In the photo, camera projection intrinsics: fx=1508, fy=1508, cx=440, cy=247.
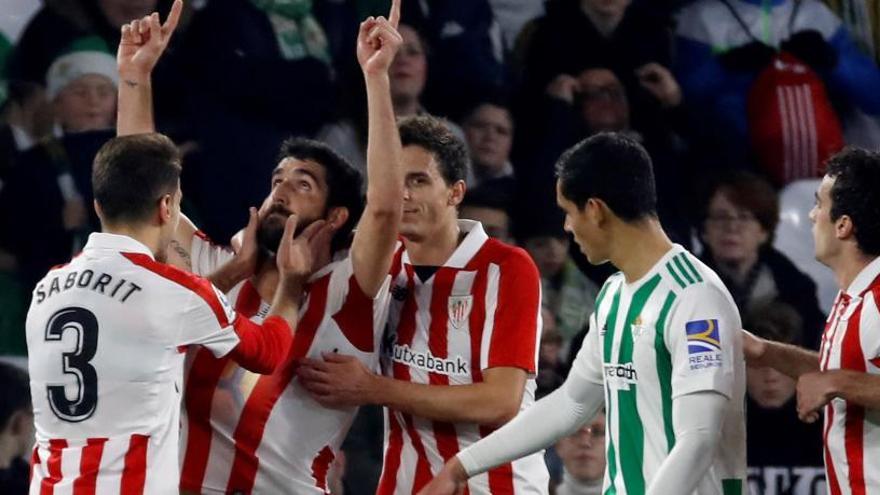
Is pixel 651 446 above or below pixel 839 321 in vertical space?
below

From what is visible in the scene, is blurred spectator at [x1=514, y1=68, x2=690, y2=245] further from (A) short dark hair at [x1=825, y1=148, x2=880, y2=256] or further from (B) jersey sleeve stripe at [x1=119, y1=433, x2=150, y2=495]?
(B) jersey sleeve stripe at [x1=119, y1=433, x2=150, y2=495]

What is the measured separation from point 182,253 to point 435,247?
30.0 inches

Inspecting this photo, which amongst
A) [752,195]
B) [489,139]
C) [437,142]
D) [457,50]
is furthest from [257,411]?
[752,195]

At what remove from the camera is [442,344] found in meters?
4.12

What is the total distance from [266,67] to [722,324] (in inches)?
135

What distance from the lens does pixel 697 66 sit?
6.64 meters

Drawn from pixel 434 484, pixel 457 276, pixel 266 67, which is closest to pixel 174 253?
pixel 457 276

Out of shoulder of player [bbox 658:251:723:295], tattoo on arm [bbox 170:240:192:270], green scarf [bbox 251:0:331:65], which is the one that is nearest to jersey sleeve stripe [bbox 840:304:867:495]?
shoulder of player [bbox 658:251:723:295]

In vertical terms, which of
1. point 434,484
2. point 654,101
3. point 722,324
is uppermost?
point 654,101

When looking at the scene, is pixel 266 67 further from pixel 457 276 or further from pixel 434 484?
pixel 434 484

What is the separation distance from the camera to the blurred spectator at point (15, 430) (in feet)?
18.8

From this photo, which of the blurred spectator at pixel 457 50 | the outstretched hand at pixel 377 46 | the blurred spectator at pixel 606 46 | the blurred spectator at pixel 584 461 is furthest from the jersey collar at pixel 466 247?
the blurred spectator at pixel 606 46

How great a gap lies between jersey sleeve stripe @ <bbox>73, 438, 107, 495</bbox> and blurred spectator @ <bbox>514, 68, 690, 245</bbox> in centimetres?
311

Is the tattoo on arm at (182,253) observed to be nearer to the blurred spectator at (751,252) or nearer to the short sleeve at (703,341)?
the short sleeve at (703,341)
